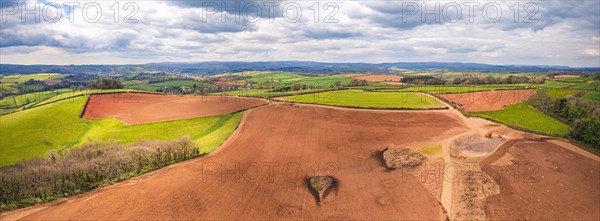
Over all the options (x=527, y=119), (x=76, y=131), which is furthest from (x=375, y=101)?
(x=76, y=131)

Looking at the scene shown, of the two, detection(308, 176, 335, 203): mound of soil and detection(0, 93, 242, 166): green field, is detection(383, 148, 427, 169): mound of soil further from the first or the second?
detection(0, 93, 242, 166): green field

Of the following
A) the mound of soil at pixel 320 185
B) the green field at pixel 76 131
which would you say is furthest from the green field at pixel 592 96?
the green field at pixel 76 131

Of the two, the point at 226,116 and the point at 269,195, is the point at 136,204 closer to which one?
the point at 269,195

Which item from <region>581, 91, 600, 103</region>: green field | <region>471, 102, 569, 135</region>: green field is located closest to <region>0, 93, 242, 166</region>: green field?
<region>471, 102, 569, 135</region>: green field

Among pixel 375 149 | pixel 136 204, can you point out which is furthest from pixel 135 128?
pixel 375 149

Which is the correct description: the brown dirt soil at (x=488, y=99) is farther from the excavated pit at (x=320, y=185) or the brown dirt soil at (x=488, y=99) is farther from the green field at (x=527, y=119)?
the excavated pit at (x=320, y=185)

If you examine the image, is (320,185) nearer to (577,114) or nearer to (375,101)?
(375,101)
